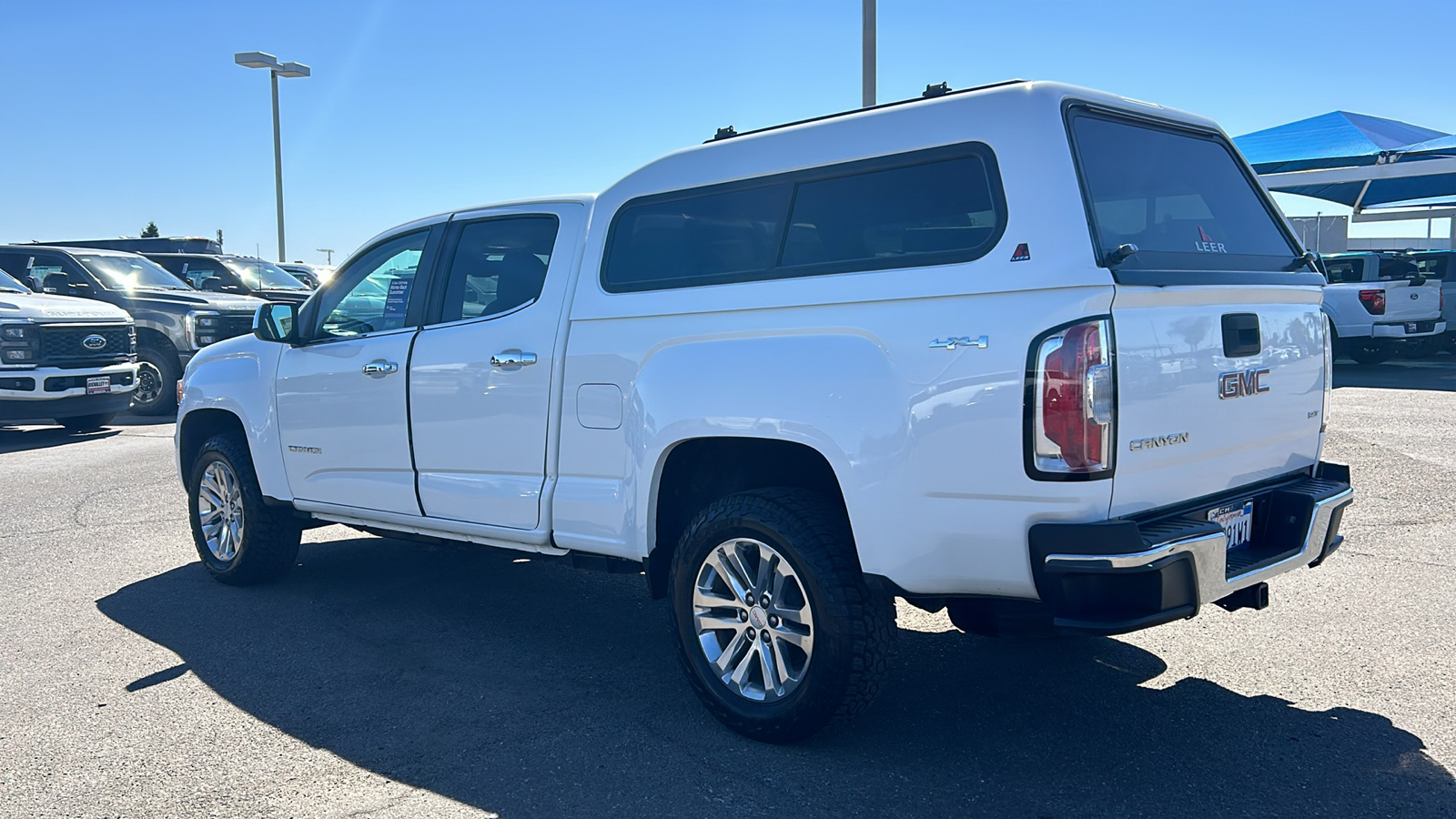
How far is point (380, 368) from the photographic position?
5.34 meters

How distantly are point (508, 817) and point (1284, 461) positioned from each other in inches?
114

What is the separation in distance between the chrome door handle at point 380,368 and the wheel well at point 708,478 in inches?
64.6

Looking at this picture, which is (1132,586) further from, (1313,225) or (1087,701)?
(1313,225)

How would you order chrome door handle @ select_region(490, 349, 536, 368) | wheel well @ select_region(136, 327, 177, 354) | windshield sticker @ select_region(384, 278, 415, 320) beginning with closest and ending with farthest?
1. chrome door handle @ select_region(490, 349, 536, 368)
2. windshield sticker @ select_region(384, 278, 415, 320)
3. wheel well @ select_region(136, 327, 177, 354)

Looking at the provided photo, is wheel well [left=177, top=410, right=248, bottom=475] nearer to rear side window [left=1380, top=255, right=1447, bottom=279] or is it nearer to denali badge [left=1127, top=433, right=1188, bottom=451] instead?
denali badge [left=1127, top=433, right=1188, bottom=451]

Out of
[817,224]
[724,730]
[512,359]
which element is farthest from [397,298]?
[724,730]

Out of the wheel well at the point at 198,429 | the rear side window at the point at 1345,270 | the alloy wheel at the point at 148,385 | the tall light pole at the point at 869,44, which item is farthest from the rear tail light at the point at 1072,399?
the rear side window at the point at 1345,270

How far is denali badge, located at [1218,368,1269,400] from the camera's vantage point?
3.66 m

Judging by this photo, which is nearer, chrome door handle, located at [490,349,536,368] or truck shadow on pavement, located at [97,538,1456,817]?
truck shadow on pavement, located at [97,538,1456,817]

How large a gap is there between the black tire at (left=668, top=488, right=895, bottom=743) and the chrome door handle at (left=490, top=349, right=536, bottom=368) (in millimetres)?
1119

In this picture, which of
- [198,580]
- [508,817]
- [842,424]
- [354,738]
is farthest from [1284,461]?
[198,580]

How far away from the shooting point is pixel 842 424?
362 cm

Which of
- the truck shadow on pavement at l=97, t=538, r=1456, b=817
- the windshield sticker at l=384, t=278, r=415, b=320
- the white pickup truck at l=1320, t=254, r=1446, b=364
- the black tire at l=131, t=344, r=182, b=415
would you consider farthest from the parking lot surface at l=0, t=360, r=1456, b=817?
the white pickup truck at l=1320, t=254, r=1446, b=364

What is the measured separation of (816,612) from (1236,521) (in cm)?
143
